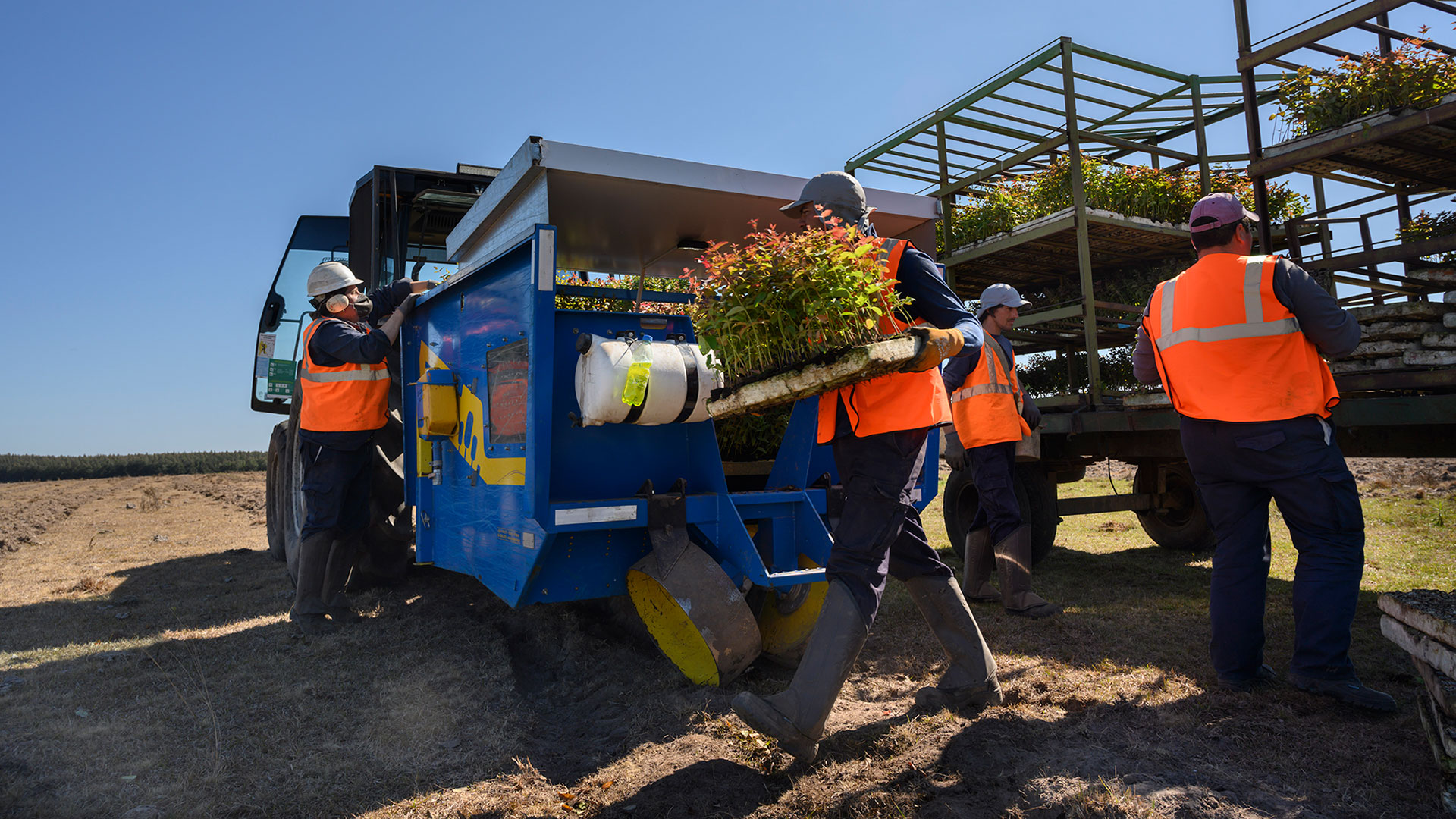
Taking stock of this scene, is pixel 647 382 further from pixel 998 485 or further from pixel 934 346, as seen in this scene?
pixel 998 485

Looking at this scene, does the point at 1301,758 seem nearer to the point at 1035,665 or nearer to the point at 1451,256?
the point at 1035,665

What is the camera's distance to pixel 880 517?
108 inches

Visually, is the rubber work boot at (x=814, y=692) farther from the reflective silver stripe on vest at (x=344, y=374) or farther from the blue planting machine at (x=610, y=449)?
the reflective silver stripe on vest at (x=344, y=374)

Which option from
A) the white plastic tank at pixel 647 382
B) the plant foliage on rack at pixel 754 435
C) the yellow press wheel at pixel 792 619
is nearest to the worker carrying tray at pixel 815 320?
the white plastic tank at pixel 647 382

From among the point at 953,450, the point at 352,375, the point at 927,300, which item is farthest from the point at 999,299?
the point at 352,375

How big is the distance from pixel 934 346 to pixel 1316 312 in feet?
4.98

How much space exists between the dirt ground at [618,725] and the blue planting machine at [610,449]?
1.44 ft

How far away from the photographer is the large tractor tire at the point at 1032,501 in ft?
18.8

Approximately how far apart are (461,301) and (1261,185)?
5331mm

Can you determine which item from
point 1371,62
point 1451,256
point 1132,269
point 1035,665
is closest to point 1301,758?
point 1035,665

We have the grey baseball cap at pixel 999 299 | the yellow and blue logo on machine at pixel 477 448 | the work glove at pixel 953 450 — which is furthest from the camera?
the work glove at pixel 953 450

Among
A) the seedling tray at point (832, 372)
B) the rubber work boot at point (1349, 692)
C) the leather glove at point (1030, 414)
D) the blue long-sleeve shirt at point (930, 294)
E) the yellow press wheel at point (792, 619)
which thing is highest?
the blue long-sleeve shirt at point (930, 294)

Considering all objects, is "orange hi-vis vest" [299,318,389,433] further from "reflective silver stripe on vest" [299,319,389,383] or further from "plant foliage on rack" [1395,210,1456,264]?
"plant foliage on rack" [1395,210,1456,264]

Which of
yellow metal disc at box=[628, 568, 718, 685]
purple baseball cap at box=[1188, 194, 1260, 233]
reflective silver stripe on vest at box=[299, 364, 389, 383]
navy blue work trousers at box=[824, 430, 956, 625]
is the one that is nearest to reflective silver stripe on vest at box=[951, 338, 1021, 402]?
purple baseball cap at box=[1188, 194, 1260, 233]
